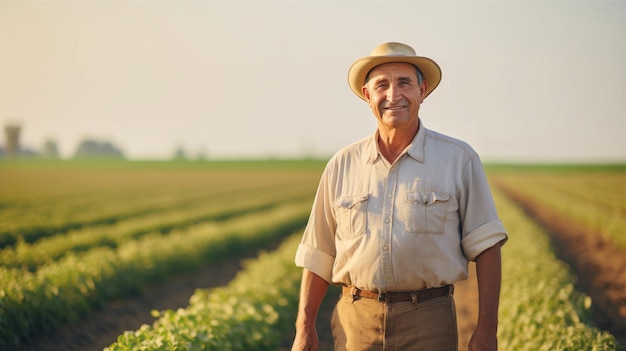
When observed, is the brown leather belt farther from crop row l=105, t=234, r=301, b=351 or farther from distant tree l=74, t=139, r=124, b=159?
distant tree l=74, t=139, r=124, b=159

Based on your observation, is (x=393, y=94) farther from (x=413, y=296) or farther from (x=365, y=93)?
(x=413, y=296)

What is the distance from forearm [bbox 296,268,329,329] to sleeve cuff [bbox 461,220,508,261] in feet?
2.75

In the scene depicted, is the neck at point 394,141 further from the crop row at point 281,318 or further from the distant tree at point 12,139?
the distant tree at point 12,139

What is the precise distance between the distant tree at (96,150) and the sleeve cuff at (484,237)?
122673 mm

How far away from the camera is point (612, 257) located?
47.3 feet

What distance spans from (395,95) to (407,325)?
1134 mm

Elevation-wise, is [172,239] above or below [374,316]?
below

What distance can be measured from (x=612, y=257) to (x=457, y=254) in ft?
44.0

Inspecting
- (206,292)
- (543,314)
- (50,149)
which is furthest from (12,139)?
(543,314)

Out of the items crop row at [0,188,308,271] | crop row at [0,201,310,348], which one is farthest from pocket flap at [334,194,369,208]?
A: crop row at [0,188,308,271]

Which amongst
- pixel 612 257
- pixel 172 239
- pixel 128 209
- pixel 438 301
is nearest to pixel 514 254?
pixel 612 257

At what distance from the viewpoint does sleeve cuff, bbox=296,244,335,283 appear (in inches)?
124

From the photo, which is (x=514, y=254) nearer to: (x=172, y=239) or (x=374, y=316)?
(x=172, y=239)

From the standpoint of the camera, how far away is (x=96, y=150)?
120812 millimetres
